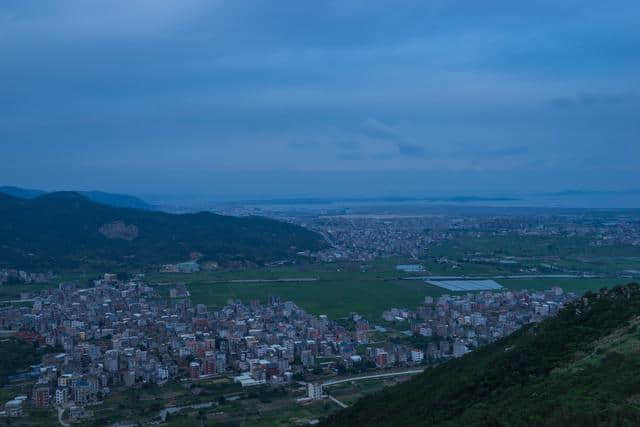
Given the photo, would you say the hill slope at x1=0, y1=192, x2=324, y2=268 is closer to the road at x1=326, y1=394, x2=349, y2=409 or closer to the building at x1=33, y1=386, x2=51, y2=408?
the building at x1=33, y1=386, x2=51, y2=408

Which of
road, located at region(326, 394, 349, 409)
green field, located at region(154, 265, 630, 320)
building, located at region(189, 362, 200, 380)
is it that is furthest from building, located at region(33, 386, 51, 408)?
green field, located at region(154, 265, 630, 320)

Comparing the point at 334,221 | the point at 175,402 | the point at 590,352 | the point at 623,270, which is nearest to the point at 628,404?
the point at 590,352

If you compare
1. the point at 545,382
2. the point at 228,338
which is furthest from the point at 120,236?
the point at 545,382

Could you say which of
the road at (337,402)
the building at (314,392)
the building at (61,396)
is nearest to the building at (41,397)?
the building at (61,396)

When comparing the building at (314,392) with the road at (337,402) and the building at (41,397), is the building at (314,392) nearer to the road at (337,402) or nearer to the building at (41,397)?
the road at (337,402)

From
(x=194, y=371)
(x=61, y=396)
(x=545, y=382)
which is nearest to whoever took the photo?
(x=545, y=382)

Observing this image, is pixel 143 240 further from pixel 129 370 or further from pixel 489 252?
pixel 129 370

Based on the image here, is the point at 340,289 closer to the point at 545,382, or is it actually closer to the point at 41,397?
the point at 41,397
